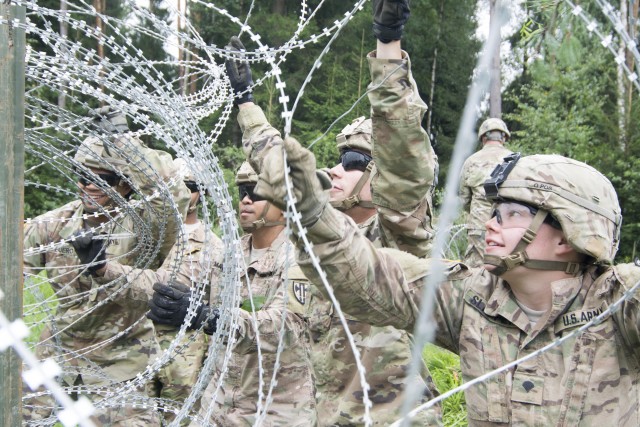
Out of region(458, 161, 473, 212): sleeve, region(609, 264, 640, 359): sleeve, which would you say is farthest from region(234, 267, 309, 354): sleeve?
region(458, 161, 473, 212): sleeve

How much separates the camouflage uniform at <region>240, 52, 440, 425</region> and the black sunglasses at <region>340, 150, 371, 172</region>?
364 mm

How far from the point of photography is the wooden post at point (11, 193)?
2.51 m

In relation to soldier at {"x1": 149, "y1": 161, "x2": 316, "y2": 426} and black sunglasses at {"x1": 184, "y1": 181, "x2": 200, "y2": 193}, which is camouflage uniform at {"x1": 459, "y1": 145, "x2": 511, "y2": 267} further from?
soldier at {"x1": 149, "y1": 161, "x2": 316, "y2": 426}

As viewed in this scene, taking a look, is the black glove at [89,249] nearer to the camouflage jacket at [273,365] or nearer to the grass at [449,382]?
the camouflage jacket at [273,365]

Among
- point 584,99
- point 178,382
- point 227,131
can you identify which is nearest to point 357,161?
point 178,382

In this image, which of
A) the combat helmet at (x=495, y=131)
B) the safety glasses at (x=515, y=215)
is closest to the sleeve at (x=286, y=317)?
the safety glasses at (x=515, y=215)

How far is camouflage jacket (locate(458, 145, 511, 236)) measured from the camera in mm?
7434

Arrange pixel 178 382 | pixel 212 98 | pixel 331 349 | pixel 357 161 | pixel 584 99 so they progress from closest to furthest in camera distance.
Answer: pixel 331 349, pixel 357 161, pixel 212 98, pixel 178 382, pixel 584 99

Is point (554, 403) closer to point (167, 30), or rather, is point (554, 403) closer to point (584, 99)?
point (167, 30)

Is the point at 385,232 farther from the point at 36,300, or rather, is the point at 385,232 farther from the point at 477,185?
the point at 477,185

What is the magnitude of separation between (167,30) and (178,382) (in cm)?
419

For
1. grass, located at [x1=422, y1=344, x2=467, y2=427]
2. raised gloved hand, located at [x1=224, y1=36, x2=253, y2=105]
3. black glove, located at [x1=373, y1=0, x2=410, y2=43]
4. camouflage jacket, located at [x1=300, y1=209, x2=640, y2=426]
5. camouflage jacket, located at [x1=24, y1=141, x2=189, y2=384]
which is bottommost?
grass, located at [x1=422, y1=344, x2=467, y2=427]

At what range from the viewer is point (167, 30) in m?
3.04

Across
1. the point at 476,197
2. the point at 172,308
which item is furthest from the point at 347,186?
the point at 476,197
